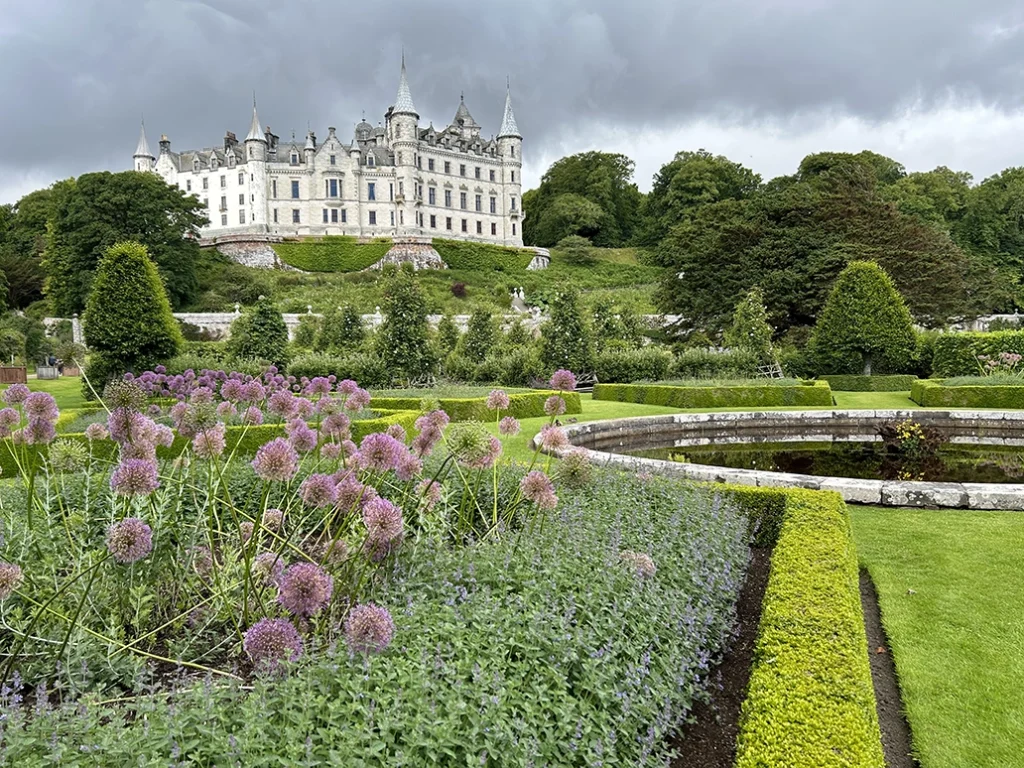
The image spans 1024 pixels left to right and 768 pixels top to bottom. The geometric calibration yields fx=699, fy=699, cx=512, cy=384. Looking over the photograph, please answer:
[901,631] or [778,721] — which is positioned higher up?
[778,721]

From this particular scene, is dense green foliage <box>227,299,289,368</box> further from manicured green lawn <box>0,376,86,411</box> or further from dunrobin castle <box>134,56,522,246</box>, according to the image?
dunrobin castle <box>134,56,522,246</box>

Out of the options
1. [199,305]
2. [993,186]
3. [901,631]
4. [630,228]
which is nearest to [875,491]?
[901,631]

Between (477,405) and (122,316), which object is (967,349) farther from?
(122,316)

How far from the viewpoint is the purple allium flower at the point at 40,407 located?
2.85 meters

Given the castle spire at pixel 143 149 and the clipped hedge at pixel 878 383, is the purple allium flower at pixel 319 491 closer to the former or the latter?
the clipped hedge at pixel 878 383

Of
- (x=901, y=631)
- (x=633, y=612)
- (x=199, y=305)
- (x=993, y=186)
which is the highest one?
(x=993, y=186)

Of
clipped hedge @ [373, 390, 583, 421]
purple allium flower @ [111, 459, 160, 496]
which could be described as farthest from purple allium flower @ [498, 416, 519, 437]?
clipped hedge @ [373, 390, 583, 421]

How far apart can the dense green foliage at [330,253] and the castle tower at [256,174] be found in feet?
15.8

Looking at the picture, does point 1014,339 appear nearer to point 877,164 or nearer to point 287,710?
point 287,710

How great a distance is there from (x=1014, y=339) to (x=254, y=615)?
69.1 ft

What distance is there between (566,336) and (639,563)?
1585cm

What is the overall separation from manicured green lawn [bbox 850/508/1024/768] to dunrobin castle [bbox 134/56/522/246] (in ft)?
189

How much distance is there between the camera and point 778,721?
2.44m

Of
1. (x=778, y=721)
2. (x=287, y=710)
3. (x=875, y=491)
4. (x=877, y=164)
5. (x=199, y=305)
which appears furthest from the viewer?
(x=877, y=164)
